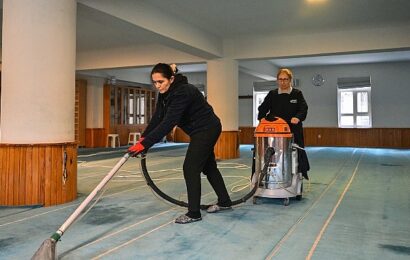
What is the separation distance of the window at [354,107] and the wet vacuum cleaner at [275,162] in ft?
32.0

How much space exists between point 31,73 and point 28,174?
3.05 feet

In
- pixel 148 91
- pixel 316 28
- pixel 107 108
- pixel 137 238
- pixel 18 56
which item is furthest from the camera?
pixel 148 91

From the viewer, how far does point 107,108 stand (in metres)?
12.1

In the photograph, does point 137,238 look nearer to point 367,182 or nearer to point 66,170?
point 66,170

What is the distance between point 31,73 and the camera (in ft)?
11.0

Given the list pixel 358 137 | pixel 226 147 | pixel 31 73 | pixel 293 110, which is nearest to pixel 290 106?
pixel 293 110

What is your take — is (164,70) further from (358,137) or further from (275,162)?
(358,137)

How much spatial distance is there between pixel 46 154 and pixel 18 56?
0.94 metres

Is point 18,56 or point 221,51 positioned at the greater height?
point 221,51

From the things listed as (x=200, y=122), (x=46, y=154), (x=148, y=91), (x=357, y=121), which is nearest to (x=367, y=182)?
(x=200, y=122)

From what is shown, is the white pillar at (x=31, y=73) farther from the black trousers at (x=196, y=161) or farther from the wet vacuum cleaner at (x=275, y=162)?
the wet vacuum cleaner at (x=275, y=162)

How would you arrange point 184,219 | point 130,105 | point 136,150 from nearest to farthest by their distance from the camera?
1. point 136,150
2. point 184,219
3. point 130,105

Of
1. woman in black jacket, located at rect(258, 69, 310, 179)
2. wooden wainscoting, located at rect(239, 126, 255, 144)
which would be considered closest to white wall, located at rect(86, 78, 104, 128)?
wooden wainscoting, located at rect(239, 126, 255, 144)

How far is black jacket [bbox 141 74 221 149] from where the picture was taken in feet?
8.53
